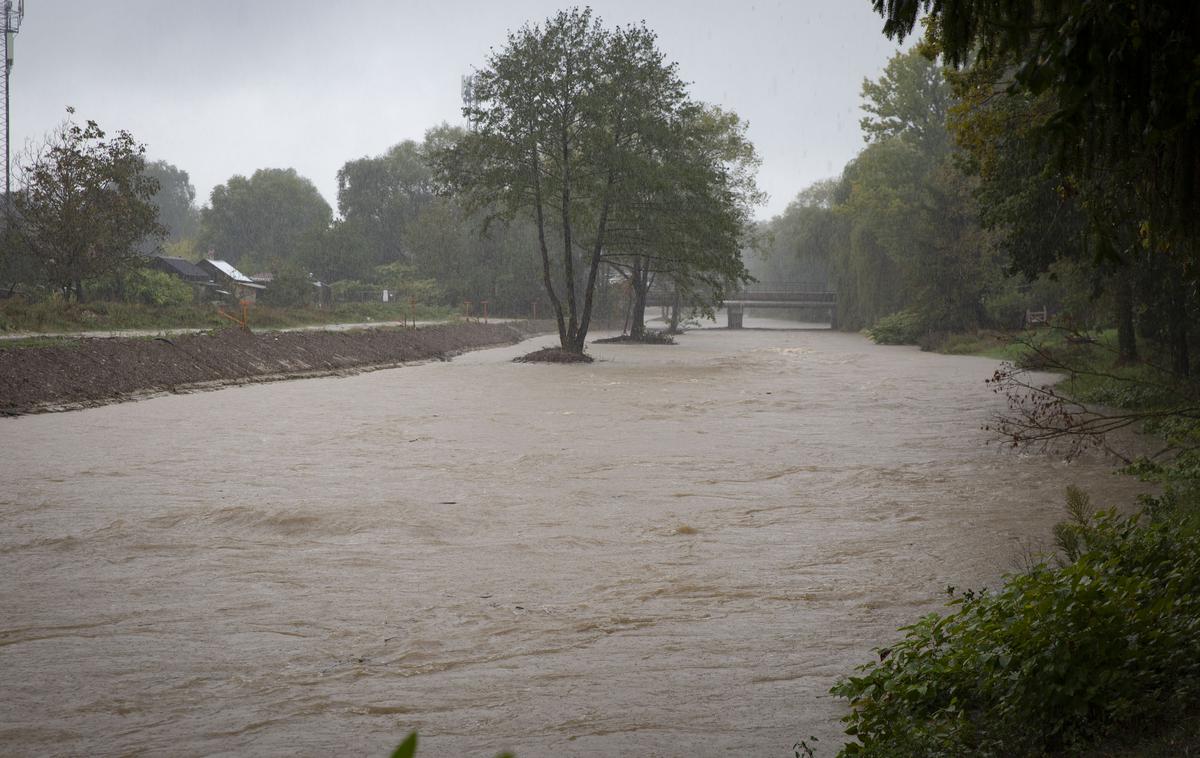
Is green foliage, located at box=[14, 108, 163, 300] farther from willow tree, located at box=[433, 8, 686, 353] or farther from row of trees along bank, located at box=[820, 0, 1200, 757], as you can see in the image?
row of trees along bank, located at box=[820, 0, 1200, 757]

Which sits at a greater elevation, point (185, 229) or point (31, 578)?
point (185, 229)

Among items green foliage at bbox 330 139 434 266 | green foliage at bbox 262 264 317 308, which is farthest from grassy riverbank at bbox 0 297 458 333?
green foliage at bbox 330 139 434 266

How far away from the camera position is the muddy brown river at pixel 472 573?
585 centimetres

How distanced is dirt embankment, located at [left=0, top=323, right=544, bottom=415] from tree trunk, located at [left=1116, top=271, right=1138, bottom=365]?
766 inches

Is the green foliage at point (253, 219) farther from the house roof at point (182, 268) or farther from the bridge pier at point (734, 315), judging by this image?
the bridge pier at point (734, 315)

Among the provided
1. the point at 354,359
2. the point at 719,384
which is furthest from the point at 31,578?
the point at 354,359

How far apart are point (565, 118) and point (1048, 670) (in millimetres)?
34571

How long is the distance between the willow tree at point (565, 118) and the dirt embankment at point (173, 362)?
22.1 ft

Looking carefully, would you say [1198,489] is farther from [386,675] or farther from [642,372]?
[642,372]

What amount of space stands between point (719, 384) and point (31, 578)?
22.0m

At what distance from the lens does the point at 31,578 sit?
854cm

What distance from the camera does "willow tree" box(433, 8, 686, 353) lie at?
36.8m

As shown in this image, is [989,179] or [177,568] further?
[989,179]

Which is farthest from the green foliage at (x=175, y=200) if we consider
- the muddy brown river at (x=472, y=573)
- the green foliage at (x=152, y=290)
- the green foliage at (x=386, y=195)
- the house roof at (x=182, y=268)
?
the muddy brown river at (x=472, y=573)
